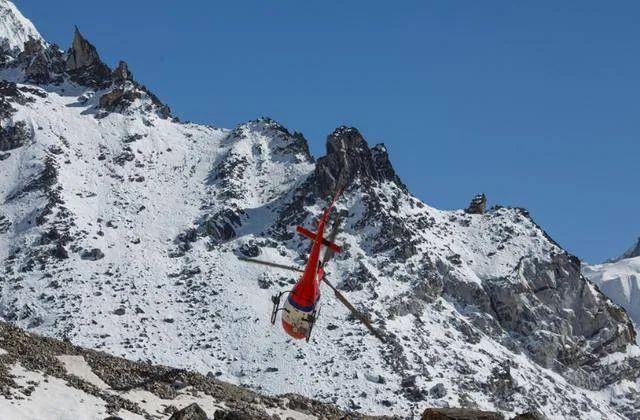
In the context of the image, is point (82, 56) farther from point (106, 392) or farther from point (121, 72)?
point (106, 392)

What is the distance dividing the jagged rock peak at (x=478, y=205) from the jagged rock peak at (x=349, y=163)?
1342 cm

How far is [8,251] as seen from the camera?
429ft

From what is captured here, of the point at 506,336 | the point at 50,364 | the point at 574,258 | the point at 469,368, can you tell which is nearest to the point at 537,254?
the point at 574,258

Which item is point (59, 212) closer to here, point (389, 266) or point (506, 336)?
point (389, 266)

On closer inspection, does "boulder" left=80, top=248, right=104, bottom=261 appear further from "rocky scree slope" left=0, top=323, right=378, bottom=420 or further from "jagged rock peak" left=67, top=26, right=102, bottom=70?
"rocky scree slope" left=0, top=323, right=378, bottom=420

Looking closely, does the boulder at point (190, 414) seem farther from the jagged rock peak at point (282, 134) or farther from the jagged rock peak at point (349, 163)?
the jagged rock peak at point (282, 134)

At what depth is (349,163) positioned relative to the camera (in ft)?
518

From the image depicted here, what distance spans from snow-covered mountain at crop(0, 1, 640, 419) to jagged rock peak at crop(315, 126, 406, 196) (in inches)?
14.6

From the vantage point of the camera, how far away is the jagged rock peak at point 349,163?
155125mm

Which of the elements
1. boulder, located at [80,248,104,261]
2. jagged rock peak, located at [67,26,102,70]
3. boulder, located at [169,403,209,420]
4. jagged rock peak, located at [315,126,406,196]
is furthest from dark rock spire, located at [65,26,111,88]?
boulder, located at [169,403,209,420]

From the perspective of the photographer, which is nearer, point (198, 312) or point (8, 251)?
point (198, 312)

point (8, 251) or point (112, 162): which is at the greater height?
point (112, 162)

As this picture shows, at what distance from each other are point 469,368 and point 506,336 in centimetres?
2108

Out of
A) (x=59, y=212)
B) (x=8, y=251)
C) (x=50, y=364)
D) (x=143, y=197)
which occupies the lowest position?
(x=50, y=364)
